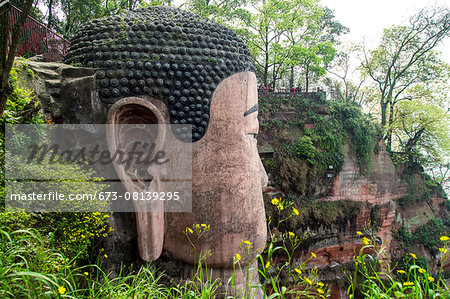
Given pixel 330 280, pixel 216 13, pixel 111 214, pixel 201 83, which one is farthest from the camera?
pixel 216 13

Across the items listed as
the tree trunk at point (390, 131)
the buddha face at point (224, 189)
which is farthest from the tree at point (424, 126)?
the buddha face at point (224, 189)

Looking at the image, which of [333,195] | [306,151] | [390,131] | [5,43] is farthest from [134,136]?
[390,131]

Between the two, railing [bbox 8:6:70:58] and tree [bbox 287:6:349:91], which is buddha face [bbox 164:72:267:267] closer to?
railing [bbox 8:6:70:58]

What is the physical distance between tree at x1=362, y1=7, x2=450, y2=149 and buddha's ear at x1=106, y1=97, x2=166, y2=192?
16.9 m

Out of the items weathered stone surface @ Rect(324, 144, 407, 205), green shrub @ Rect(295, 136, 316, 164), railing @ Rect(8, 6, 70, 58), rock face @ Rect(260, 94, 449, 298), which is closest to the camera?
railing @ Rect(8, 6, 70, 58)

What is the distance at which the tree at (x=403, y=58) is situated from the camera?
54.3ft

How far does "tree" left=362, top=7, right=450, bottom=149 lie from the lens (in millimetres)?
16547

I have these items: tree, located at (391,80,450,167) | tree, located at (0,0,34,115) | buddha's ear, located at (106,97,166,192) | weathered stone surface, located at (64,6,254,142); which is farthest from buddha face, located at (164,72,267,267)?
tree, located at (391,80,450,167)

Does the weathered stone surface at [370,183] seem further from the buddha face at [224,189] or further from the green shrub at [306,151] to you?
the buddha face at [224,189]

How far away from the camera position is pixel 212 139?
10.7ft

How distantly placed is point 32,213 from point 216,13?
1481 centimetres

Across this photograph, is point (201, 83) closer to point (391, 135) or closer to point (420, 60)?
point (391, 135)

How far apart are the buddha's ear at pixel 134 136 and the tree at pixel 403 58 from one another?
666 inches

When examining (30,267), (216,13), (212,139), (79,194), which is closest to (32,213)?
(79,194)
